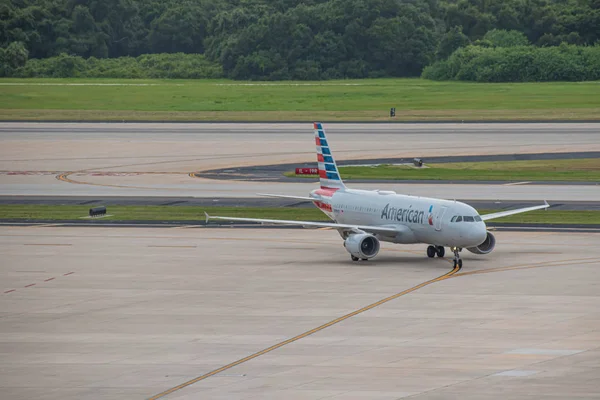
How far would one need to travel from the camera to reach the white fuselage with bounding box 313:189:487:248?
2143 inches

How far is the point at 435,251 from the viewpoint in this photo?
59.1m

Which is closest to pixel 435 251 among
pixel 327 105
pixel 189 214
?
pixel 189 214

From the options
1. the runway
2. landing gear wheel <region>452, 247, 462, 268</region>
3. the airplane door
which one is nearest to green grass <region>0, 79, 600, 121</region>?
the runway

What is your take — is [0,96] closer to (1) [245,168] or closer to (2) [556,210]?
(1) [245,168]

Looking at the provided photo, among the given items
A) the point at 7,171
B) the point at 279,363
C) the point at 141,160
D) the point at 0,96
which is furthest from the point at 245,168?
the point at 0,96

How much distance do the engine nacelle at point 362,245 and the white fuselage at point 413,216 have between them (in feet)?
4.83

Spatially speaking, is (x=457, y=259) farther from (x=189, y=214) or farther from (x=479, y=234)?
(x=189, y=214)

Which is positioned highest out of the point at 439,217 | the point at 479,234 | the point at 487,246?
the point at 439,217

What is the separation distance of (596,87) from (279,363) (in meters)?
167

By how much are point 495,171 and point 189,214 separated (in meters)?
35.5

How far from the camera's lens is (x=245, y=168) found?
106625 millimetres

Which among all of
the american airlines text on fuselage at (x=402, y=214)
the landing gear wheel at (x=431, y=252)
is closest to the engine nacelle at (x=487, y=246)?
the landing gear wheel at (x=431, y=252)

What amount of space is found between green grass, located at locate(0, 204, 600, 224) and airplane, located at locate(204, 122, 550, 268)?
42.9ft

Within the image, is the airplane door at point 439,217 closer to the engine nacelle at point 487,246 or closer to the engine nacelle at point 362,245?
the engine nacelle at point 487,246
